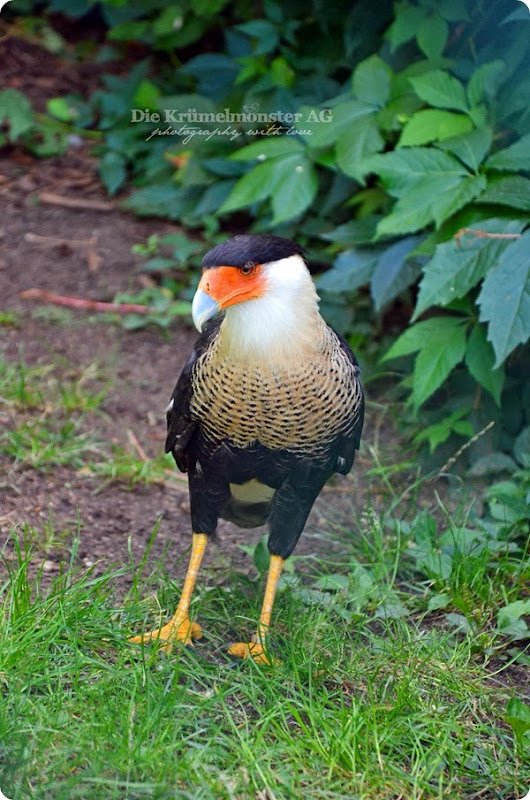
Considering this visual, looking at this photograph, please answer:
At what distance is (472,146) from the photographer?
3.94 m

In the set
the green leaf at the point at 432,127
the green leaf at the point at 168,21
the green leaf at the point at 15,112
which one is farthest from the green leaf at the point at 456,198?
the green leaf at the point at 15,112

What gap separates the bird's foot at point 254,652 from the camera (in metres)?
3.13

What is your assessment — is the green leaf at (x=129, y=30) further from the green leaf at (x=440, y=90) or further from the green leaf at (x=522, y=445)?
the green leaf at (x=522, y=445)

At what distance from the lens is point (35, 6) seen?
717 centimetres

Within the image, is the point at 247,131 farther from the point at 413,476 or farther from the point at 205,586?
the point at 205,586

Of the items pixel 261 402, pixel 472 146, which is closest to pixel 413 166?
pixel 472 146

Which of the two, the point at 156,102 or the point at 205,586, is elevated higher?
the point at 156,102

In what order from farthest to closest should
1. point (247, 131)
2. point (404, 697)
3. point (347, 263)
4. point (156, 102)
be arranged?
point (156, 102), point (247, 131), point (347, 263), point (404, 697)

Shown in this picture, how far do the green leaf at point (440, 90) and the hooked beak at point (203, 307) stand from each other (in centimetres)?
176

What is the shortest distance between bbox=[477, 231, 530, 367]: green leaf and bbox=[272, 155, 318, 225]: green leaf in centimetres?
128

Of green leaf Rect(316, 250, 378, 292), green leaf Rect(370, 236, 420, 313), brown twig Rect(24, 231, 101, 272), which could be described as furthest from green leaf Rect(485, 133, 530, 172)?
brown twig Rect(24, 231, 101, 272)

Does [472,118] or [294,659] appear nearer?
[294,659]

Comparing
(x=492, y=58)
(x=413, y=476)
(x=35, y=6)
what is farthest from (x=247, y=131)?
(x=35, y=6)

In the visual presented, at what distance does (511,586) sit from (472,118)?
1.90 meters
